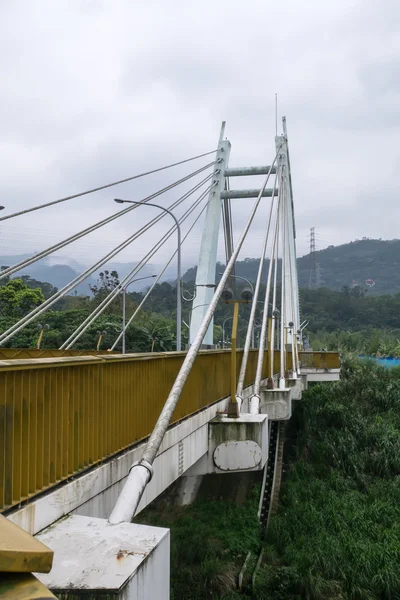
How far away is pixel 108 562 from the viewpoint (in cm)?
265

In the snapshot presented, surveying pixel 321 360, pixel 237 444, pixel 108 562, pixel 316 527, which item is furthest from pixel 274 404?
pixel 321 360

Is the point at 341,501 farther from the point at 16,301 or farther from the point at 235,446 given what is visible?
the point at 16,301

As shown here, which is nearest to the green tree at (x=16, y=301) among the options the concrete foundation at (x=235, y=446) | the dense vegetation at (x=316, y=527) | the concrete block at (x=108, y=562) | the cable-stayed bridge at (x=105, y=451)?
the dense vegetation at (x=316, y=527)

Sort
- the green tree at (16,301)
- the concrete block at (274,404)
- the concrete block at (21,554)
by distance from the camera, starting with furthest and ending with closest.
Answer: the green tree at (16,301) → the concrete block at (274,404) → the concrete block at (21,554)

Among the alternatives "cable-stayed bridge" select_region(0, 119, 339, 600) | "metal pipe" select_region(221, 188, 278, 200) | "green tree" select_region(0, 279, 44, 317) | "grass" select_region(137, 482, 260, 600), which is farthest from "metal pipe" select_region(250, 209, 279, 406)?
"green tree" select_region(0, 279, 44, 317)

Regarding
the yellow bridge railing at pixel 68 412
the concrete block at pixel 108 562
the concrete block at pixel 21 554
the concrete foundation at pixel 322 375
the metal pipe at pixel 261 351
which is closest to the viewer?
the concrete block at pixel 21 554

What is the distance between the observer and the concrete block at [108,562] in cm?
242

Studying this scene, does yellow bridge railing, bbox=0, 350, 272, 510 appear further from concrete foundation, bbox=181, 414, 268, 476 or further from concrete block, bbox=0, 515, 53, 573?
concrete block, bbox=0, 515, 53, 573

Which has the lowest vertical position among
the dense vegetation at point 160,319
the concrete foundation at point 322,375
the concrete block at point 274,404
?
the concrete foundation at point 322,375

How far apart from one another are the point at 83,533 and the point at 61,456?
91cm

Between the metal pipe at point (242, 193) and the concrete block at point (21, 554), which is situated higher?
the metal pipe at point (242, 193)

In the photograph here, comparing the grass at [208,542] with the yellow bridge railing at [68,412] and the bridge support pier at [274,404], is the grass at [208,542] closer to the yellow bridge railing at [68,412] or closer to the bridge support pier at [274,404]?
the bridge support pier at [274,404]

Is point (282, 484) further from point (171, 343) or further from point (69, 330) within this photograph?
point (69, 330)

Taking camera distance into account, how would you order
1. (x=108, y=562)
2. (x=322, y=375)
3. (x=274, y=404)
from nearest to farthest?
(x=108, y=562) → (x=274, y=404) → (x=322, y=375)
